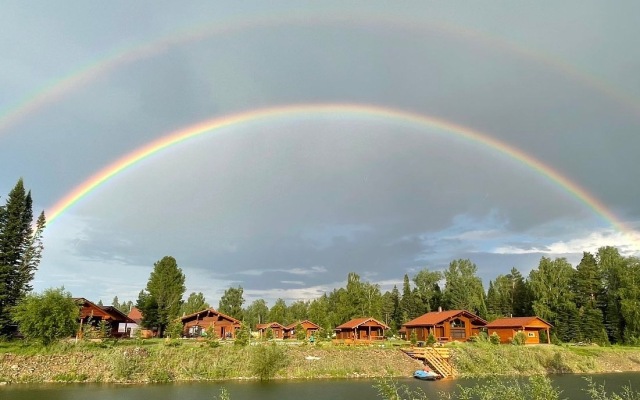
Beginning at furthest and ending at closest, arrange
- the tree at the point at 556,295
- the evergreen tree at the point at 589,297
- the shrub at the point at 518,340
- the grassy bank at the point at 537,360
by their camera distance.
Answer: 1. the tree at the point at 556,295
2. the evergreen tree at the point at 589,297
3. the shrub at the point at 518,340
4. the grassy bank at the point at 537,360

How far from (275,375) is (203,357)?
741 centimetres

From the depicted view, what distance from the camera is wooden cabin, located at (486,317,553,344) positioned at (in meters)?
65.5

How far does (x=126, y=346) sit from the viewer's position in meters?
44.1

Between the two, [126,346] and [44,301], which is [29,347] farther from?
[126,346]

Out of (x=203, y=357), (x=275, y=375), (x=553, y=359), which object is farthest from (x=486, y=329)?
(x=203, y=357)

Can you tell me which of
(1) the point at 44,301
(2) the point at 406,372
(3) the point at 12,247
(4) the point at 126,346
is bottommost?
(2) the point at 406,372

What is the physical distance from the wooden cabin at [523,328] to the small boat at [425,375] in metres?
26.0

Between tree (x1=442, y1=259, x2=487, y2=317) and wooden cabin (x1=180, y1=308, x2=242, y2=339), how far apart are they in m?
51.5

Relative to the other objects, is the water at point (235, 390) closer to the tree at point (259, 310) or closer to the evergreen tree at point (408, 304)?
the evergreen tree at point (408, 304)

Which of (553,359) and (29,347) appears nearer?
(29,347)

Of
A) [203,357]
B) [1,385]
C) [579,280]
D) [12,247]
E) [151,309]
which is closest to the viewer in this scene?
[1,385]

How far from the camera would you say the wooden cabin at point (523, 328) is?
65.5 meters

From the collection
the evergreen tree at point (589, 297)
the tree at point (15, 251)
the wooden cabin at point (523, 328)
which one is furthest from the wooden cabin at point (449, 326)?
the tree at point (15, 251)

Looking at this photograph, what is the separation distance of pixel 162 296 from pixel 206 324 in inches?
326
